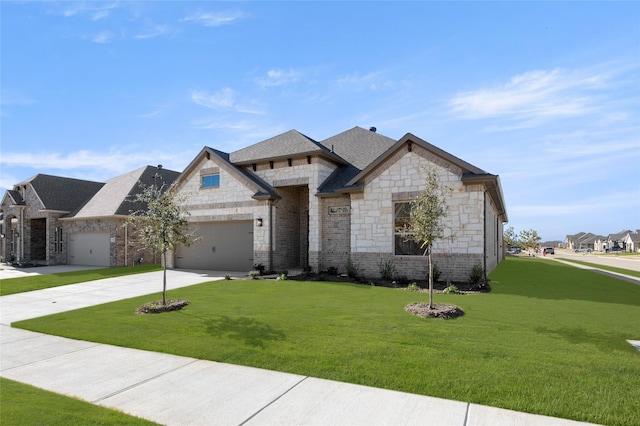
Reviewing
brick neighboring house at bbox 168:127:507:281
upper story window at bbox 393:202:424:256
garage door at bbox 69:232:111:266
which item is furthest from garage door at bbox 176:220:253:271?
upper story window at bbox 393:202:424:256

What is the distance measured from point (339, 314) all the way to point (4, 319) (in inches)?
360

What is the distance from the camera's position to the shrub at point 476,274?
1305cm

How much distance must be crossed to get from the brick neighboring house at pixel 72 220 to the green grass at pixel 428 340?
1461 cm

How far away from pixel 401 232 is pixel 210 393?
11.1m

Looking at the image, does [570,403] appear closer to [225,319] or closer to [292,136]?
[225,319]

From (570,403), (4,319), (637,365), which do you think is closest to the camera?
(570,403)

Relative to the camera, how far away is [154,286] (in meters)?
14.4

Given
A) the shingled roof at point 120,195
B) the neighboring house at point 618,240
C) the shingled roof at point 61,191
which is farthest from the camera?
the neighboring house at point 618,240

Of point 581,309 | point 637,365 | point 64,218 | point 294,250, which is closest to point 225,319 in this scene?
point 637,365

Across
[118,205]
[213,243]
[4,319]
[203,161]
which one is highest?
[203,161]

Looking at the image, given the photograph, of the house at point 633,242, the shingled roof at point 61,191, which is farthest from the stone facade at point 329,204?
the house at point 633,242

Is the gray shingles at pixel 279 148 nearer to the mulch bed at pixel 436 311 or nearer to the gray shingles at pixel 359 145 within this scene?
the gray shingles at pixel 359 145

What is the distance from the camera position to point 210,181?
66.1 ft

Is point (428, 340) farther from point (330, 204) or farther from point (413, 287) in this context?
point (330, 204)
